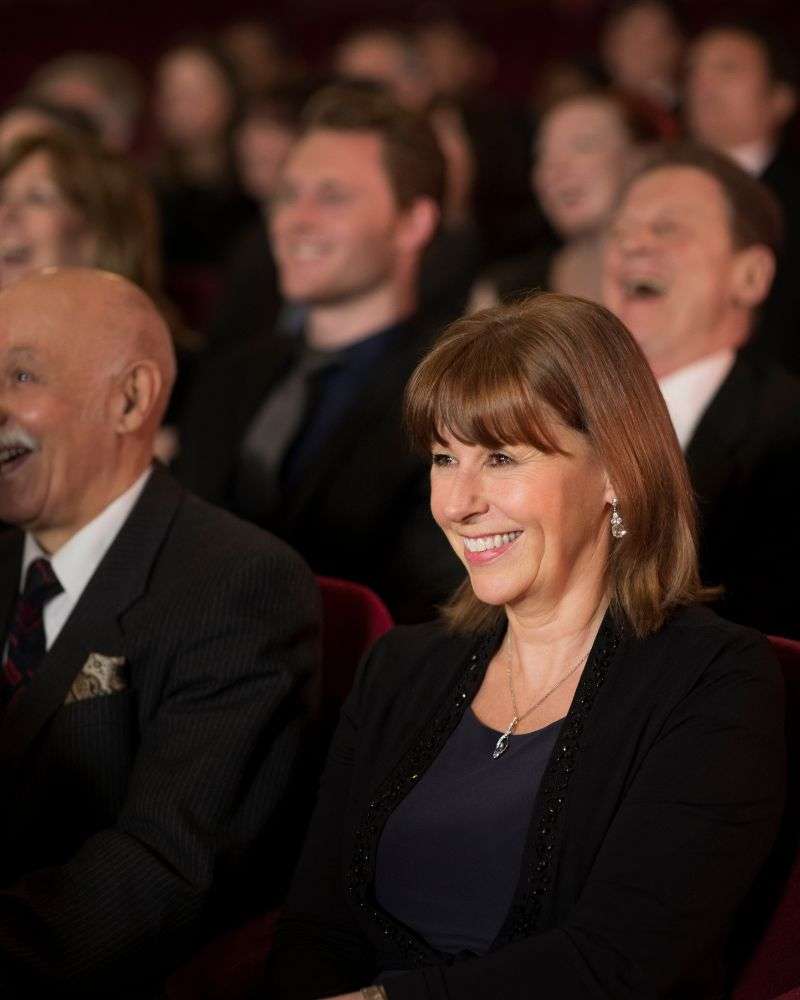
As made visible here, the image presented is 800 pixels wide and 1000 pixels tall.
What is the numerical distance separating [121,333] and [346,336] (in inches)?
52.6

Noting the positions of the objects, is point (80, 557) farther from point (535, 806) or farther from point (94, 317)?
point (535, 806)

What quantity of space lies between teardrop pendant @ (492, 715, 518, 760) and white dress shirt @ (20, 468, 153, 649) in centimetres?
65

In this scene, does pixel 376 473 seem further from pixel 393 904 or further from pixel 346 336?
pixel 393 904

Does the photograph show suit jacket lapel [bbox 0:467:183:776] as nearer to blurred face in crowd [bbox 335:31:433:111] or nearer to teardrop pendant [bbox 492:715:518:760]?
teardrop pendant [bbox 492:715:518:760]

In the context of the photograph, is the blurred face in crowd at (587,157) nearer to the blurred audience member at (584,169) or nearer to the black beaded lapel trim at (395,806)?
the blurred audience member at (584,169)

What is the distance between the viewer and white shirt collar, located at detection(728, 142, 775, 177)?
16.1 feet

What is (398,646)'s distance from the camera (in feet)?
6.40

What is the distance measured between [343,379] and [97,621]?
1.42 m

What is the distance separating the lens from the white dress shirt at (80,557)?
2135 millimetres

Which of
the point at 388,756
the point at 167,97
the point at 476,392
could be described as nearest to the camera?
the point at 476,392

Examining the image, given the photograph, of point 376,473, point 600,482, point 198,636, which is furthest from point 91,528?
point 376,473

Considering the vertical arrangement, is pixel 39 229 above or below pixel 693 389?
above

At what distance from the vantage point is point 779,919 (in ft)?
5.59

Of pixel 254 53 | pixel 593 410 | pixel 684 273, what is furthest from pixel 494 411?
pixel 254 53
